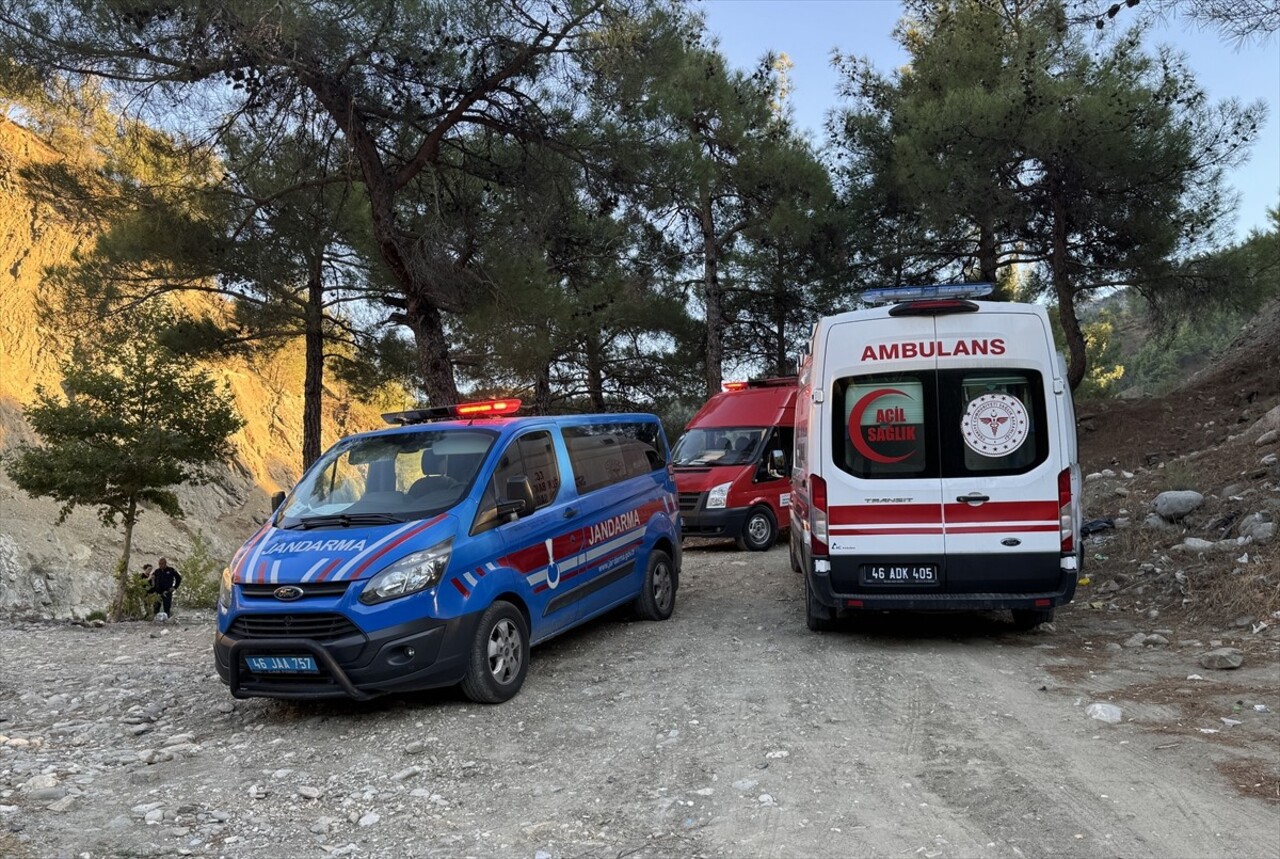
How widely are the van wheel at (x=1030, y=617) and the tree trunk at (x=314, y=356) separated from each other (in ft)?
47.5

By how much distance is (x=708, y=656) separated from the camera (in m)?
7.46

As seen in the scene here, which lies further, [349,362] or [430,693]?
[349,362]

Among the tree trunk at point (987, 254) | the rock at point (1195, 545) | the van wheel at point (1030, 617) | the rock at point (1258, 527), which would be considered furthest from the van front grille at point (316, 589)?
the tree trunk at point (987, 254)

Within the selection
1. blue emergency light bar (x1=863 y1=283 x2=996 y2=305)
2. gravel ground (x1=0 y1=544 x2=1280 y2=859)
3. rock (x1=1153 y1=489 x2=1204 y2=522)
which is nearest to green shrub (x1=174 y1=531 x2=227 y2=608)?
gravel ground (x1=0 y1=544 x2=1280 y2=859)

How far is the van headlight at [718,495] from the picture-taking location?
1413 centimetres

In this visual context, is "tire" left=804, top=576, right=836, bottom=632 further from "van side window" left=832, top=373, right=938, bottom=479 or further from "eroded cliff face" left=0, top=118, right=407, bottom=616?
"eroded cliff face" left=0, top=118, right=407, bottom=616

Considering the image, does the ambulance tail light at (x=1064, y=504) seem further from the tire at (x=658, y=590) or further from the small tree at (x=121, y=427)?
the small tree at (x=121, y=427)

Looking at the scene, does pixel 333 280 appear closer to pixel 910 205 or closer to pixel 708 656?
pixel 910 205

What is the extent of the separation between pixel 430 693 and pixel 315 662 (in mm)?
1058

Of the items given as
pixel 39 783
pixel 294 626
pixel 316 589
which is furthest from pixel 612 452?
pixel 39 783

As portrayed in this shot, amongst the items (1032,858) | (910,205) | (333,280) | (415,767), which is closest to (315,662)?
(415,767)

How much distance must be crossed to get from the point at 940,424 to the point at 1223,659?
Answer: 2.49 metres

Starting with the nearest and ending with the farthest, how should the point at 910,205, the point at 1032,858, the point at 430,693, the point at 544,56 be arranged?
the point at 1032,858 → the point at 430,693 → the point at 544,56 → the point at 910,205

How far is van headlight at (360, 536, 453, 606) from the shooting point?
5.78m
